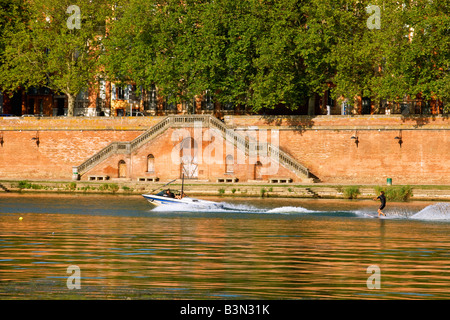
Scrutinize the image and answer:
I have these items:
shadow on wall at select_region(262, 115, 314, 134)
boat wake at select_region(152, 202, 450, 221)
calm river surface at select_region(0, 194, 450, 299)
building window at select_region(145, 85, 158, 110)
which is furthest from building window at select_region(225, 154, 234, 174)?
building window at select_region(145, 85, 158, 110)

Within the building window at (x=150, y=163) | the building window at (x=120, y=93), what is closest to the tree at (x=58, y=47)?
the building window at (x=120, y=93)

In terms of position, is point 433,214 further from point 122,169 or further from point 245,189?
point 122,169

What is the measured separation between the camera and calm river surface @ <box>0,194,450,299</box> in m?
26.3

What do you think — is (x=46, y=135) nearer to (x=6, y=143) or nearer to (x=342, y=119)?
(x=6, y=143)

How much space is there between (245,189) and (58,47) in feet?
88.9

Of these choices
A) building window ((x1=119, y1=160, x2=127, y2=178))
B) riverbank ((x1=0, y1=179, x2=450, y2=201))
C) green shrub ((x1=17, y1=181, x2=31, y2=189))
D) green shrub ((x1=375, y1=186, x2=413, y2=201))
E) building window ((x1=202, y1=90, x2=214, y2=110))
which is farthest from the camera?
building window ((x1=202, y1=90, x2=214, y2=110))

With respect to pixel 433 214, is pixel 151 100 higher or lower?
higher

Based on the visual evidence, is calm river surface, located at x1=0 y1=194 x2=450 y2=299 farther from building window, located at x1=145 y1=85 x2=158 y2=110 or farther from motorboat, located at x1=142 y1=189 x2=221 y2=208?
building window, located at x1=145 y1=85 x2=158 y2=110

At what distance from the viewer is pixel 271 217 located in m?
52.2

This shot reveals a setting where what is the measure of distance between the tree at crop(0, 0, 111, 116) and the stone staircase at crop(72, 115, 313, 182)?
10.3 m

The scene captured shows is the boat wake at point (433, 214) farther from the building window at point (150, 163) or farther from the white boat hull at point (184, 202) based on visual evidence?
the building window at point (150, 163)

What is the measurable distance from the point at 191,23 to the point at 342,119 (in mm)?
16503

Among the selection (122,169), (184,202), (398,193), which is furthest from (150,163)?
(398,193)

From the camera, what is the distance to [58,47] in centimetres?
8562
